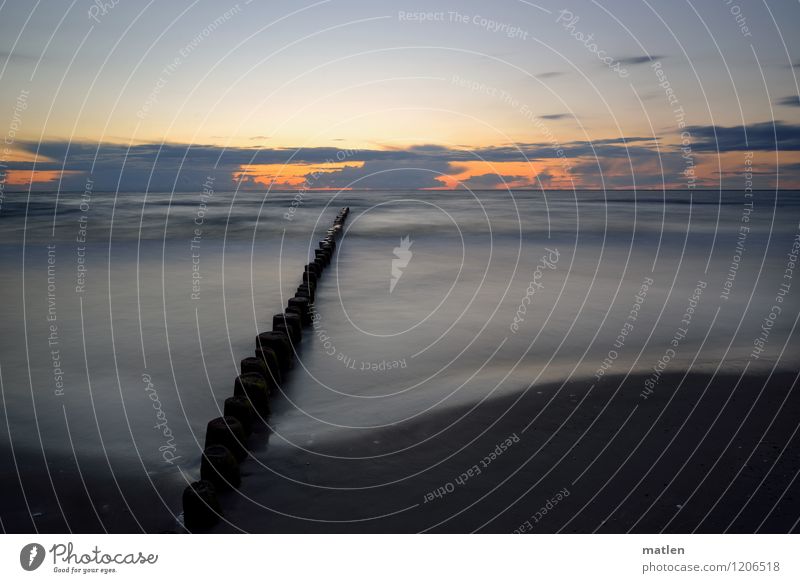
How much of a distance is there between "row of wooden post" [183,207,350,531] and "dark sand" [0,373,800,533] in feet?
0.69

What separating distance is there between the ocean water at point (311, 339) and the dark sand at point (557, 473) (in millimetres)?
492

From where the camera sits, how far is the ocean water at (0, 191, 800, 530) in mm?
6645

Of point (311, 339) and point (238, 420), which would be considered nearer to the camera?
point (238, 420)

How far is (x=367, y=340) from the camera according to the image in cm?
1101

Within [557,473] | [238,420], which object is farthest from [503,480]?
[238,420]

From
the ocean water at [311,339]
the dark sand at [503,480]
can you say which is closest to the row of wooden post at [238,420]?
the dark sand at [503,480]

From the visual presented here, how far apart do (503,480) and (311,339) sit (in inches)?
220

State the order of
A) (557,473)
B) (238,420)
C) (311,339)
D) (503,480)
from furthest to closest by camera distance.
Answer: (311,339) < (238,420) < (557,473) < (503,480)

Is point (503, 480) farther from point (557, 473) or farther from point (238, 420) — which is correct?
point (238, 420)

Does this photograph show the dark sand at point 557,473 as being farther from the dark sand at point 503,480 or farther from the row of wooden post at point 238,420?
the row of wooden post at point 238,420

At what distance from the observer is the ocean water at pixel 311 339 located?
21.8ft


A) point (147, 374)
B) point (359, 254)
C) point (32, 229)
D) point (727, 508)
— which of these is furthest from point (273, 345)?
point (32, 229)

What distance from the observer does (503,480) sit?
5.84 meters

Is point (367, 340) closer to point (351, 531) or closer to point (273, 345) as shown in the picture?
point (273, 345)
